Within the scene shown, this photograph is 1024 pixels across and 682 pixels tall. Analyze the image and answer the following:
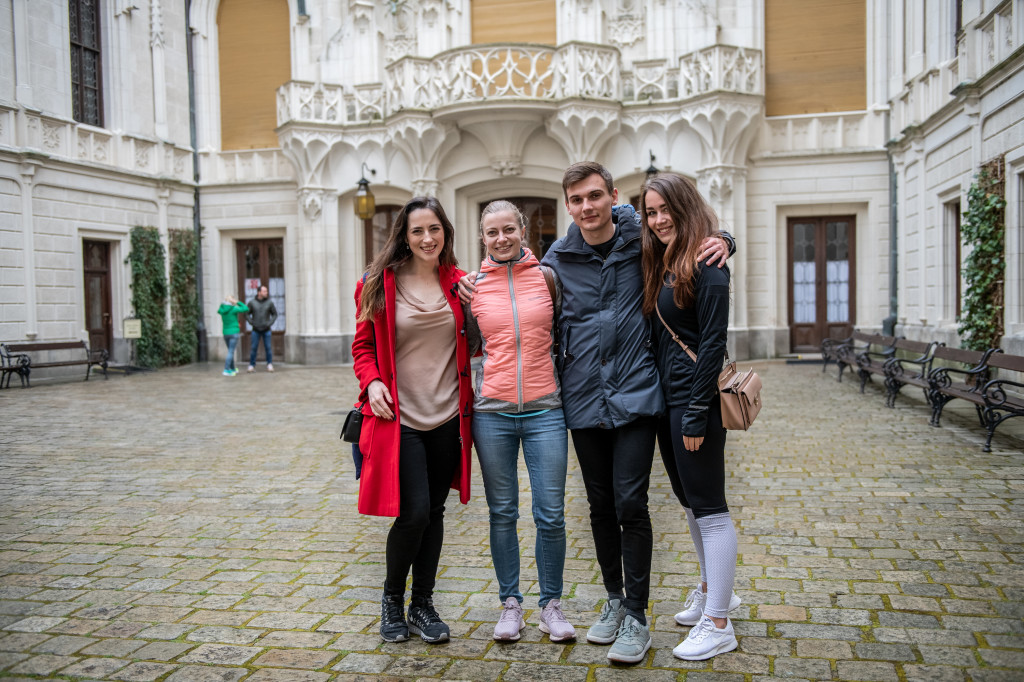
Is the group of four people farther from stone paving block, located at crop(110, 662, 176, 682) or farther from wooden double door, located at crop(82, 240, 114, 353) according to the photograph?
wooden double door, located at crop(82, 240, 114, 353)

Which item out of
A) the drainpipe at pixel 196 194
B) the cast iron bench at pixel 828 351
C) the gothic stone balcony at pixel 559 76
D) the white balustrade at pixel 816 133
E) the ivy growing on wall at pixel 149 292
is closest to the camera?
the cast iron bench at pixel 828 351

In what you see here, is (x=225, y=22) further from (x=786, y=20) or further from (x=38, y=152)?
(x=786, y=20)

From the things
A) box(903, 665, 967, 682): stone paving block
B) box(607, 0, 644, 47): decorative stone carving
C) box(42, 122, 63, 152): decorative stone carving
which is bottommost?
box(903, 665, 967, 682): stone paving block

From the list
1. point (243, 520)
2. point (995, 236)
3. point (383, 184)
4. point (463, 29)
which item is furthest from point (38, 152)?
point (995, 236)

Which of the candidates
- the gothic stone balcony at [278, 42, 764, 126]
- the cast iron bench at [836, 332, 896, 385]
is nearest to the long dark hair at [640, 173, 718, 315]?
the cast iron bench at [836, 332, 896, 385]

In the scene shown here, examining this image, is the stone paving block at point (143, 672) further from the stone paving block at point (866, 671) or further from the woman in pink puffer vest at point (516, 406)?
the stone paving block at point (866, 671)

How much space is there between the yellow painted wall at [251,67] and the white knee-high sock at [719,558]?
2039cm

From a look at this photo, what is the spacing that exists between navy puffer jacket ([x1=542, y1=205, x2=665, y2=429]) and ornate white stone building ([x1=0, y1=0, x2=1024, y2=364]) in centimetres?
1319

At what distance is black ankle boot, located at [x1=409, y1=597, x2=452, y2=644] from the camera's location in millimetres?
3775

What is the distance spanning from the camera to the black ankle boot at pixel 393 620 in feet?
12.5

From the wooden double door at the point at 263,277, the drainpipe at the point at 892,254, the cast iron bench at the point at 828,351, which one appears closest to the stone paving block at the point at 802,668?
the cast iron bench at the point at 828,351

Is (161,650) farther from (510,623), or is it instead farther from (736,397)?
(736,397)

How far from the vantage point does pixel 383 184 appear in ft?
67.6

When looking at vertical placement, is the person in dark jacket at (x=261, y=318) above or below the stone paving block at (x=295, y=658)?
above
